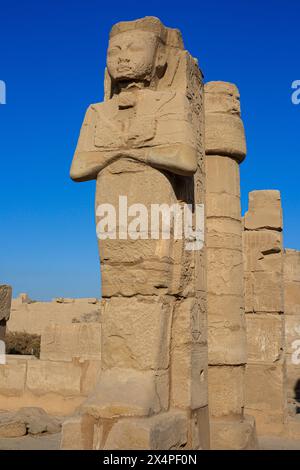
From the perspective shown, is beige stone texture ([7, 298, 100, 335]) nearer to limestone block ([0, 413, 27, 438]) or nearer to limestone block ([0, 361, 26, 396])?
limestone block ([0, 361, 26, 396])

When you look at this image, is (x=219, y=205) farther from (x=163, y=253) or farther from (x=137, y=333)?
(x=137, y=333)

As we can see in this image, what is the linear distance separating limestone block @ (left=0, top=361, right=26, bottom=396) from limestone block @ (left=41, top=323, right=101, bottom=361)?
1.74 m

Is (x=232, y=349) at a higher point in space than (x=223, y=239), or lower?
lower

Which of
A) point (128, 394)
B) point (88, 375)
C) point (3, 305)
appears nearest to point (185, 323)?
point (128, 394)

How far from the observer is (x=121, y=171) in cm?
476

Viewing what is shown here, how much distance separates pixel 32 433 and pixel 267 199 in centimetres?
469

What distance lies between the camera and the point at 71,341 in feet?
39.3

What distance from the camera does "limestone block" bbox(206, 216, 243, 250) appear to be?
6.13 metres

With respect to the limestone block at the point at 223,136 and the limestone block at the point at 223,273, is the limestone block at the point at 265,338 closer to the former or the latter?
Result: the limestone block at the point at 223,273

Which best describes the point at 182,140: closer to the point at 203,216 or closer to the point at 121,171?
the point at 121,171

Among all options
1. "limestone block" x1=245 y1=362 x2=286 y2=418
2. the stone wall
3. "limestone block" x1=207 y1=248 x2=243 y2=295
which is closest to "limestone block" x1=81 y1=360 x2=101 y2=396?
the stone wall

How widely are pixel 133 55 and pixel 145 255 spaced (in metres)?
1.73
